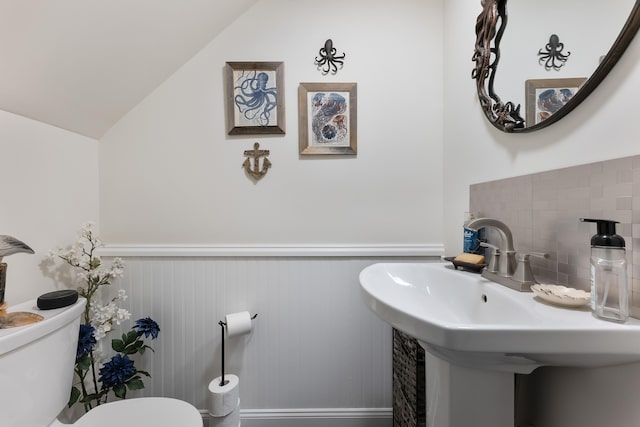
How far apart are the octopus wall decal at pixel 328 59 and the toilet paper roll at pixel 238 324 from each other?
1.23m

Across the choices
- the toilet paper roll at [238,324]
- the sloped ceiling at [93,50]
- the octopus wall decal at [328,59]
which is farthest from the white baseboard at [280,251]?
the octopus wall decal at [328,59]

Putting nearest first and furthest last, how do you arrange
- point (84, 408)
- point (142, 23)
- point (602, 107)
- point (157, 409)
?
point (602, 107)
point (157, 409)
point (142, 23)
point (84, 408)

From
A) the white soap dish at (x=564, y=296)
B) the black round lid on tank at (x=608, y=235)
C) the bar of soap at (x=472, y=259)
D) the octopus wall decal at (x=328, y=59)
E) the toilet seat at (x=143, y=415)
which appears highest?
the octopus wall decal at (x=328, y=59)

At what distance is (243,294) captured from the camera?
1.18 metres

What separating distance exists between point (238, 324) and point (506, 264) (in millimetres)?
1034

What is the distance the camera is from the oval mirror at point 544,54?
20.1 inches

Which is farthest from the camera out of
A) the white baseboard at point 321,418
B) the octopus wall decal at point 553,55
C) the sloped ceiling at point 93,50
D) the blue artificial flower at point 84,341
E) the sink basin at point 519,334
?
the white baseboard at point 321,418

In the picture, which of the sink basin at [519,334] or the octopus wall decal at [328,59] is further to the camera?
the octopus wall decal at [328,59]

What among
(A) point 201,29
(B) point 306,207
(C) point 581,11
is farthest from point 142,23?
(C) point 581,11

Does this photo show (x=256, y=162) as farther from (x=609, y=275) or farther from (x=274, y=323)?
(x=609, y=275)

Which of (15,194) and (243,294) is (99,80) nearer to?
(15,194)

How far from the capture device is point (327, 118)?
1.18 metres

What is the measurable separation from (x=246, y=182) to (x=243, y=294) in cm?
55

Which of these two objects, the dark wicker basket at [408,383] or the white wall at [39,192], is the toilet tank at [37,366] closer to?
the white wall at [39,192]
